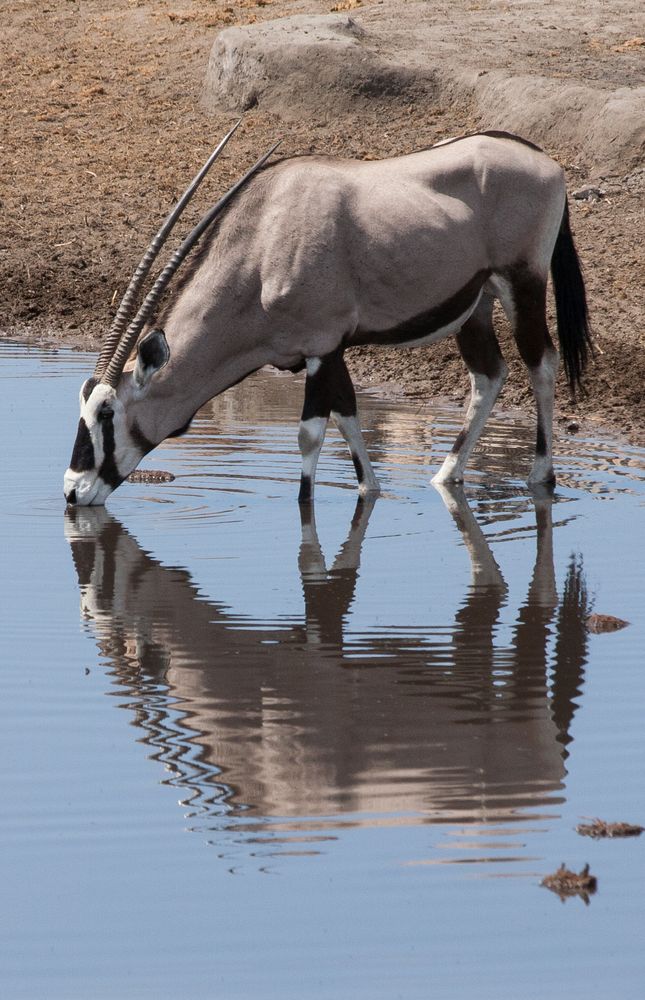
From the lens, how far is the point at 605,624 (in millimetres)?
5547

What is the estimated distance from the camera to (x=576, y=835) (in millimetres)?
3789

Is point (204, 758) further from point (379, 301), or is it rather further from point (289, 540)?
point (379, 301)

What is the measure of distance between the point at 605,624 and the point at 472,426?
271cm

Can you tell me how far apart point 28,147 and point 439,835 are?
13133 mm

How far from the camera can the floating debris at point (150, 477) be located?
26.9 feet

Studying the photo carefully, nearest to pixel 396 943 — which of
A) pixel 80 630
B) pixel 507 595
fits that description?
pixel 80 630

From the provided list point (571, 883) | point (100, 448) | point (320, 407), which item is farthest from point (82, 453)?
point (571, 883)

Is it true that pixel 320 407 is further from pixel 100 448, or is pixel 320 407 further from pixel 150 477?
pixel 150 477

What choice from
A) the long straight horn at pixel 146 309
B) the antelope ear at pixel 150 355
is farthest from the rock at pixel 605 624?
the long straight horn at pixel 146 309

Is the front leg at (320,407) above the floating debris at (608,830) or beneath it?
beneath

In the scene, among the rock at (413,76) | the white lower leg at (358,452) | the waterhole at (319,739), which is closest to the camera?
the waterhole at (319,739)

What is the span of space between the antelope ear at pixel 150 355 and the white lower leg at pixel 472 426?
1.51 m

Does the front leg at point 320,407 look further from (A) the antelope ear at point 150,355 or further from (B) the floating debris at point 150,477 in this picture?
(B) the floating debris at point 150,477

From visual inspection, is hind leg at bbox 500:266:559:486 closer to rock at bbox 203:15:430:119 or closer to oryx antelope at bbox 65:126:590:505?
oryx antelope at bbox 65:126:590:505
